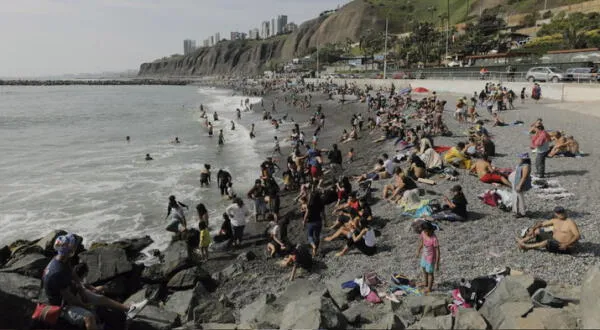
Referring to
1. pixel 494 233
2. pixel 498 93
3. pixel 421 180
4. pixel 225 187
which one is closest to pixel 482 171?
pixel 421 180

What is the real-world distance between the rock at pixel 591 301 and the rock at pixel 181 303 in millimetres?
6529

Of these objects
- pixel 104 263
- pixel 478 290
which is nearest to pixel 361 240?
pixel 478 290

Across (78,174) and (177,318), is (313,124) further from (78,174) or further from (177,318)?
(177,318)

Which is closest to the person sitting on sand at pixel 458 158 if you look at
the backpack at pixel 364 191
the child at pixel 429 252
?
the backpack at pixel 364 191

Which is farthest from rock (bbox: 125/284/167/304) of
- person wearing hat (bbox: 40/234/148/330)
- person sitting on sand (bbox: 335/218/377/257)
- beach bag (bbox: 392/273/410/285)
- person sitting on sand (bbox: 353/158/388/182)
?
person sitting on sand (bbox: 353/158/388/182)

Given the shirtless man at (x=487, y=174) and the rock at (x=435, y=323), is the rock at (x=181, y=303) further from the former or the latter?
the shirtless man at (x=487, y=174)

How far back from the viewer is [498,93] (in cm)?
2759

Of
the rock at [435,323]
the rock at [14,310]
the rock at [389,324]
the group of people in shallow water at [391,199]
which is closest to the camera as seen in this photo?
the rock at [435,323]

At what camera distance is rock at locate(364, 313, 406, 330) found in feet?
19.7

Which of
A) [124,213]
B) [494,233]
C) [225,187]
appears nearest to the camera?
[494,233]

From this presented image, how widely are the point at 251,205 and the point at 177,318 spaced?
28.1 feet

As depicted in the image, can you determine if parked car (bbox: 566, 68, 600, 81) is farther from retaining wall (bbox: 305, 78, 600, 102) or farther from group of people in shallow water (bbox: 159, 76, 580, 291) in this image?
group of people in shallow water (bbox: 159, 76, 580, 291)

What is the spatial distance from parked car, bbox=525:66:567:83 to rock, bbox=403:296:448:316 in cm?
3165

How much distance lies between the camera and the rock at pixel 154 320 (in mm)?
6789
